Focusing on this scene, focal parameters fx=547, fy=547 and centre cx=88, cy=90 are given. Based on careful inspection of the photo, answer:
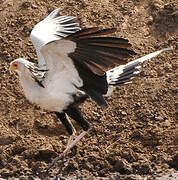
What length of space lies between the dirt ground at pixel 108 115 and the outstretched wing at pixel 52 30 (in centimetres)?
111

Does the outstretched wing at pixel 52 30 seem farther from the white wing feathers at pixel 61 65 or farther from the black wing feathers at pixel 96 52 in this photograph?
the black wing feathers at pixel 96 52

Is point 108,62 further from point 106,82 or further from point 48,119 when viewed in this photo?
point 48,119

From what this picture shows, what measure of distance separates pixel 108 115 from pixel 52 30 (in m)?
1.44

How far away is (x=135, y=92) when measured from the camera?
7926 millimetres

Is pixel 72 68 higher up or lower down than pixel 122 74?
higher up

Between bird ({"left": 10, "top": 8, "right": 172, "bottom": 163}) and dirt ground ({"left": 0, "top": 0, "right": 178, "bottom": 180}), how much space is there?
1.37ft

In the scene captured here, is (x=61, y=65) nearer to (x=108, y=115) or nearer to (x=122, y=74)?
(x=122, y=74)

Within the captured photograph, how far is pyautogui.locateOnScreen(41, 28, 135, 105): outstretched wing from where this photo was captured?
5.87 m

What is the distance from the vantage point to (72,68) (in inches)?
251

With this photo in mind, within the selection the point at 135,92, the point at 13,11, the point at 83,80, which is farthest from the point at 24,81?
the point at 13,11

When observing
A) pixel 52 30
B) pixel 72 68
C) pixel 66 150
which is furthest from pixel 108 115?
pixel 72 68

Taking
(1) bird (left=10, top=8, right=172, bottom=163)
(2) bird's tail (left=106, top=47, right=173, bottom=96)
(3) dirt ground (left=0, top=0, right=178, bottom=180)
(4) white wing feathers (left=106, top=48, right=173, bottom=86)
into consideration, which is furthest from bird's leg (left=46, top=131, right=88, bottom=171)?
(4) white wing feathers (left=106, top=48, right=173, bottom=86)

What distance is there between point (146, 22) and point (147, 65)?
0.90 m

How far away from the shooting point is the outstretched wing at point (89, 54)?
5.87 metres
